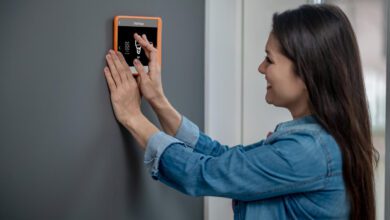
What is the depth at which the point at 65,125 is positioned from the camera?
100cm

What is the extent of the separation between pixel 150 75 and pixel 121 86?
7cm

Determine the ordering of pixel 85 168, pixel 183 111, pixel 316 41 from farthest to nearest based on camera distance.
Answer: pixel 183 111 → pixel 85 168 → pixel 316 41

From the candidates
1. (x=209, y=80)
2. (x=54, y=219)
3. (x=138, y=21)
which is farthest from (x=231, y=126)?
(x=54, y=219)

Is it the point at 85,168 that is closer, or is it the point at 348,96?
the point at 348,96

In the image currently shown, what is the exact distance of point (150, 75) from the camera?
1052 millimetres

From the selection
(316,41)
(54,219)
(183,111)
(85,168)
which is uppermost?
(316,41)

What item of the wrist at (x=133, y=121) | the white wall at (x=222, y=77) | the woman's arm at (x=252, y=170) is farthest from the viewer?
the white wall at (x=222, y=77)

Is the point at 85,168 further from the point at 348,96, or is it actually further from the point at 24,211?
the point at 348,96

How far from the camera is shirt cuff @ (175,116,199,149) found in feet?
3.57

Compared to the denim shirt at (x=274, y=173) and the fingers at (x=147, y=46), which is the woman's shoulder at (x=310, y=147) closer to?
the denim shirt at (x=274, y=173)

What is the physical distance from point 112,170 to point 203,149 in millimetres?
219

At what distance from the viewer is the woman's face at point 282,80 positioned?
937 mm

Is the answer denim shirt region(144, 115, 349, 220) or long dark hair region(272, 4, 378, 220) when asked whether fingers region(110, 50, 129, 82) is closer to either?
denim shirt region(144, 115, 349, 220)

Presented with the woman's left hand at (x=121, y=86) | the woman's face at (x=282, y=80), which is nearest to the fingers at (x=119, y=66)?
the woman's left hand at (x=121, y=86)
